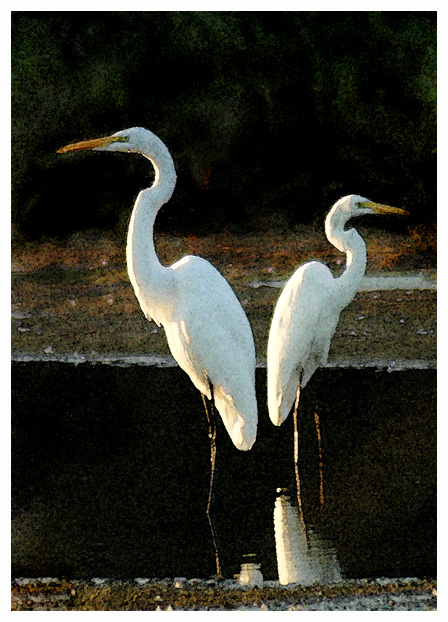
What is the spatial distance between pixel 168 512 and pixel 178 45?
1.97 meters

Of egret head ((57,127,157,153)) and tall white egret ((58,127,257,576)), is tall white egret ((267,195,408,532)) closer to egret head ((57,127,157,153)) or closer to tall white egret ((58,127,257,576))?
tall white egret ((58,127,257,576))

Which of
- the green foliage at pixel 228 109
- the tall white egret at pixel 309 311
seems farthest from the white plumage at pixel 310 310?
the green foliage at pixel 228 109

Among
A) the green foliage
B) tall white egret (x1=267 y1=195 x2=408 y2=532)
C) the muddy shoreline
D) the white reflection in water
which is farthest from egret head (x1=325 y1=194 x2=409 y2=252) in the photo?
the muddy shoreline

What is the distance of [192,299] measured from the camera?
8.74 ft

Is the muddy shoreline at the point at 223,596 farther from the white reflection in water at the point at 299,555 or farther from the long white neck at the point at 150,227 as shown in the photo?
the long white neck at the point at 150,227

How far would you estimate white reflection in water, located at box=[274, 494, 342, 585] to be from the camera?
7.66 ft

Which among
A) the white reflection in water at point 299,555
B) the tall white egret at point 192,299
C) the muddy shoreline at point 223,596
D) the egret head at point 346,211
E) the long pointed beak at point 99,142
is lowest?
the muddy shoreline at point 223,596

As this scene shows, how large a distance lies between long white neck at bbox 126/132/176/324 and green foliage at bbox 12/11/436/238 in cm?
86

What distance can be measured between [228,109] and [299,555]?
82.6 inches

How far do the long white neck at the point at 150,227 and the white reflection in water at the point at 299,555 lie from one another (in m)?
0.91

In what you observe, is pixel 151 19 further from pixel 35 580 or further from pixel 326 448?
pixel 35 580

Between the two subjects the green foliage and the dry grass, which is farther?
the dry grass

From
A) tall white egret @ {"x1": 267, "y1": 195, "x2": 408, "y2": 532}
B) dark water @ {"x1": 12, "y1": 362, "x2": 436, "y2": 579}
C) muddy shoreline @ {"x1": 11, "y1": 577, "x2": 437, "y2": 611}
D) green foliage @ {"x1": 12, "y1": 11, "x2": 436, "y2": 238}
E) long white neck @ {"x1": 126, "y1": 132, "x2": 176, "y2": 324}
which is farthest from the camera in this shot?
green foliage @ {"x1": 12, "y1": 11, "x2": 436, "y2": 238}

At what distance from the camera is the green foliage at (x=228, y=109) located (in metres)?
3.27
